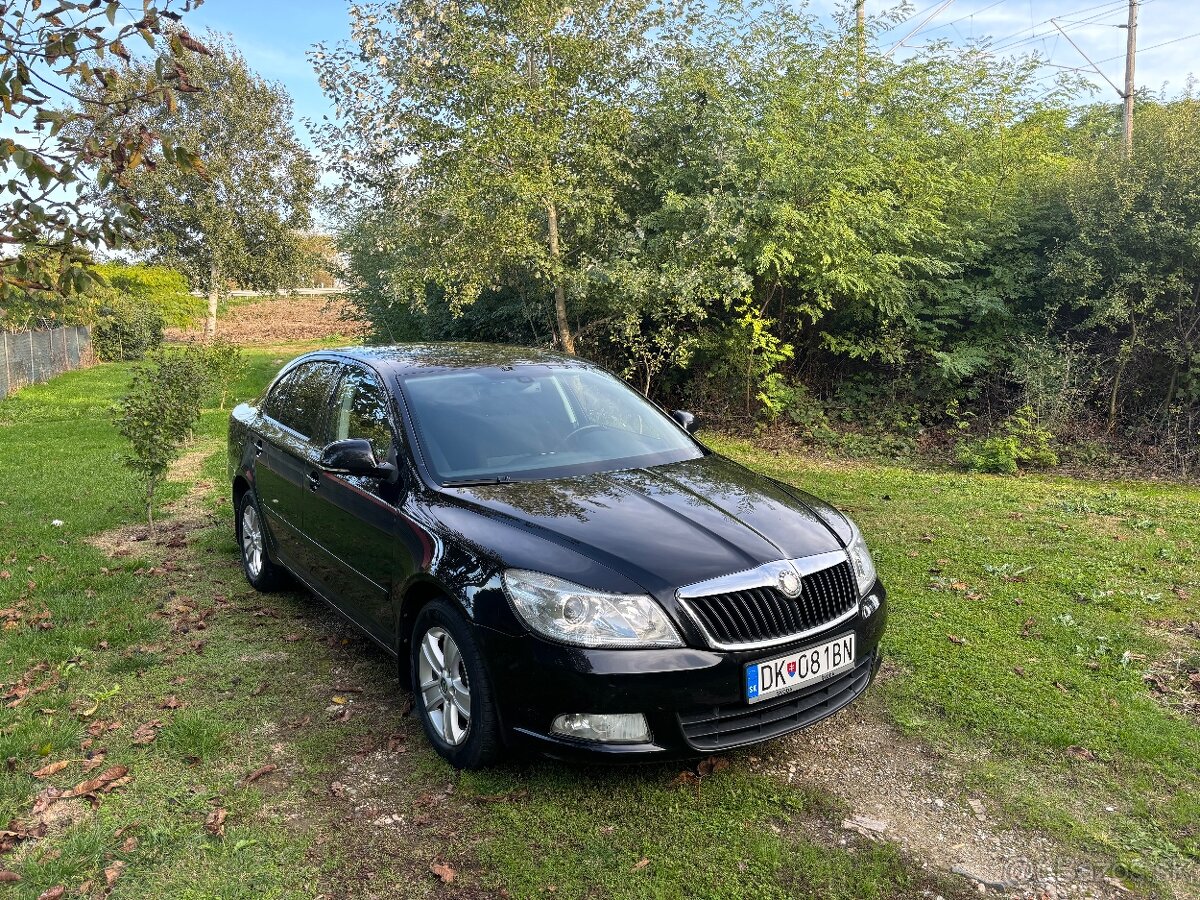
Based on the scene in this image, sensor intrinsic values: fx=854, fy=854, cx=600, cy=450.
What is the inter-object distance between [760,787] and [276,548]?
335cm

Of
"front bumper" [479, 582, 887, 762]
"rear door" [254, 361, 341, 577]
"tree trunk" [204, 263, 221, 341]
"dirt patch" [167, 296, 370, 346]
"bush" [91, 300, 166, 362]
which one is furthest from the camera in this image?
"dirt patch" [167, 296, 370, 346]

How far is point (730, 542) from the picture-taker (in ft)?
10.6

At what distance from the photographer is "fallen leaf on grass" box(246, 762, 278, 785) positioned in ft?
10.9

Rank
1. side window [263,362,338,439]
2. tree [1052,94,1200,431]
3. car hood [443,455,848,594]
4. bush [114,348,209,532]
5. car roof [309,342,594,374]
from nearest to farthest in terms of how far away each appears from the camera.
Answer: car hood [443,455,848,594] → car roof [309,342,594,374] → side window [263,362,338,439] → bush [114,348,209,532] → tree [1052,94,1200,431]

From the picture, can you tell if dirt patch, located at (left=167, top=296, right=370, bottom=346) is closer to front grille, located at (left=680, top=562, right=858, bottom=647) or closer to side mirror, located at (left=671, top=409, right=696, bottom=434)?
side mirror, located at (left=671, top=409, right=696, bottom=434)

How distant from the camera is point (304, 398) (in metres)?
5.12

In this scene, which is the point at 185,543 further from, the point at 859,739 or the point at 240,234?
the point at 240,234

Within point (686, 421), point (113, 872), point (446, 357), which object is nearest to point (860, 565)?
point (686, 421)

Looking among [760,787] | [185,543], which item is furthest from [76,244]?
[760,787]

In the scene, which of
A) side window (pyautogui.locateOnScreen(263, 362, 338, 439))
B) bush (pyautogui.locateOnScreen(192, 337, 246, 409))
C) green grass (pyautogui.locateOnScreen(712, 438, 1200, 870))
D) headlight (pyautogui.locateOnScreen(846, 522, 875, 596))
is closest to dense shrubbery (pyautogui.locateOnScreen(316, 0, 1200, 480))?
green grass (pyautogui.locateOnScreen(712, 438, 1200, 870))

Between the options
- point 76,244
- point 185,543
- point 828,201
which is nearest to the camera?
point 76,244

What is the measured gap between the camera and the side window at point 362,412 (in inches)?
162

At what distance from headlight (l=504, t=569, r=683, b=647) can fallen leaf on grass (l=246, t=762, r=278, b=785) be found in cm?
130

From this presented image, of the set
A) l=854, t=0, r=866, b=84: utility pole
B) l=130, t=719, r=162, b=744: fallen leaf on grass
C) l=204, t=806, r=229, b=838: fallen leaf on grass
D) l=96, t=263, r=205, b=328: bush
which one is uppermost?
l=854, t=0, r=866, b=84: utility pole
